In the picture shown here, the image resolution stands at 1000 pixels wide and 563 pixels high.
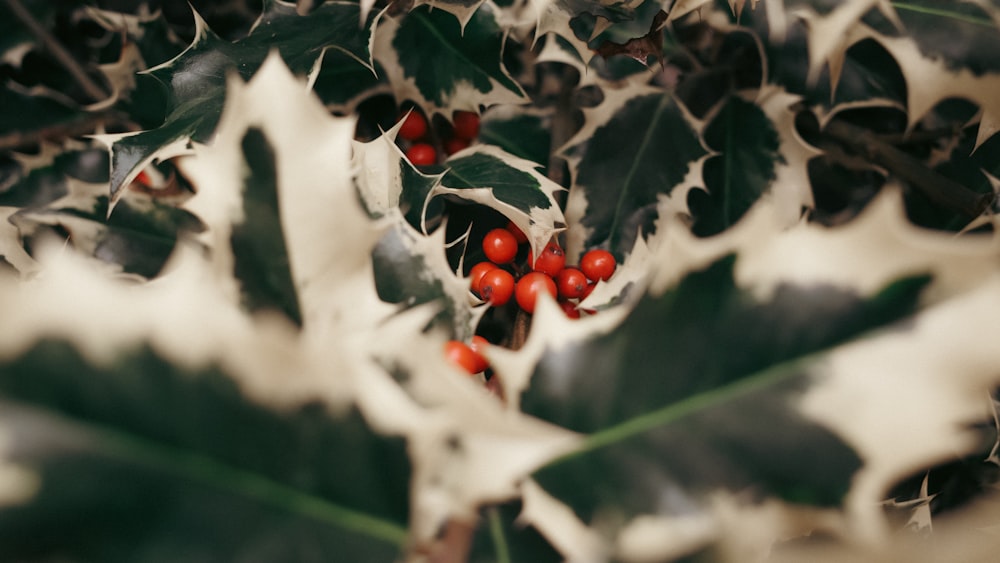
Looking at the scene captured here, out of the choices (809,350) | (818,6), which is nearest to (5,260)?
(809,350)

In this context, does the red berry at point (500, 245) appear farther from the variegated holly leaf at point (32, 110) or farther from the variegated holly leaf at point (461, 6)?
the variegated holly leaf at point (32, 110)

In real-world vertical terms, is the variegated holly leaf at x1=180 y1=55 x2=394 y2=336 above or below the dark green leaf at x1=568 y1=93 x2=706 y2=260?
above

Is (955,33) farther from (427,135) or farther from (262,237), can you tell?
(262,237)

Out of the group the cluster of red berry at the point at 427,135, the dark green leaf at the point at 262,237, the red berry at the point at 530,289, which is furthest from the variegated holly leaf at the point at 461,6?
the dark green leaf at the point at 262,237

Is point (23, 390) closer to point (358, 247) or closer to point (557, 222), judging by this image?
point (358, 247)

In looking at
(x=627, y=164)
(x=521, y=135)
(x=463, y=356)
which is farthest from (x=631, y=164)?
(x=463, y=356)

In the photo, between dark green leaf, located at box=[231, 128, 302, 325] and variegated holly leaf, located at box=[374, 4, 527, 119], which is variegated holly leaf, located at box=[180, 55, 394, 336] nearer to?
dark green leaf, located at box=[231, 128, 302, 325]

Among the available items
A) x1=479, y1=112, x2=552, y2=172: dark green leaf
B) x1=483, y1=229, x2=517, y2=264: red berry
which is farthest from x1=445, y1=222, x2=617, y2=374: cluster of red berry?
x1=479, y1=112, x2=552, y2=172: dark green leaf
